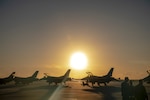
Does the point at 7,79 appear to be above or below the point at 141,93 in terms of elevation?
above

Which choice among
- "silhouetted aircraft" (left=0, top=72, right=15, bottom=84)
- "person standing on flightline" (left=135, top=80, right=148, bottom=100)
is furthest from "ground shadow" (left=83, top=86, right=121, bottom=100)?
"silhouetted aircraft" (left=0, top=72, right=15, bottom=84)

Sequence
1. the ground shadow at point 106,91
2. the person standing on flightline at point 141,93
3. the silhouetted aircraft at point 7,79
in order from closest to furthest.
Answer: the person standing on flightline at point 141,93 < the ground shadow at point 106,91 < the silhouetted aircraft at point 7,79

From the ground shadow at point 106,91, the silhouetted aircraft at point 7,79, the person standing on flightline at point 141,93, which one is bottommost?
the person standing on flightline at point 141,93

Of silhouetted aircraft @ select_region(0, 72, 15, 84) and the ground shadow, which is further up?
silhouetted aircraft @ select_region(0, 72, 15, 84)

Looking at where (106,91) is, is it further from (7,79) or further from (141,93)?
(7,79)

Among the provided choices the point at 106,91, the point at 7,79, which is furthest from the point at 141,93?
the point at 7,79

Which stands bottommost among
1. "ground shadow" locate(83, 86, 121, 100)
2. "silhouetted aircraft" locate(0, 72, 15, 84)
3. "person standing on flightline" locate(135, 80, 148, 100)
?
"person standing on flightline" locate(135, 80, 148, 100)

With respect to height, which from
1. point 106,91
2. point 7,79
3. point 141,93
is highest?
point 7,79

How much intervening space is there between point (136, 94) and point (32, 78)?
213 feet

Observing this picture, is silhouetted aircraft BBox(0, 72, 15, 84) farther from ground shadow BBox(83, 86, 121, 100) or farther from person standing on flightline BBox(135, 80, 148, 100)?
person standing on flightline BBox(135, 80, 148, 100)

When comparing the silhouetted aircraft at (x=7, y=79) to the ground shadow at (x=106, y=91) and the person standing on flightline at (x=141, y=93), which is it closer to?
the ground shadow at (x=106, y=91)

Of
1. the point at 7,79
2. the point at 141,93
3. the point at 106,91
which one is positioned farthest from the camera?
the point at 7,79

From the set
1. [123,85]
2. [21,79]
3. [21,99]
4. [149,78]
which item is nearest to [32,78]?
[21,79]

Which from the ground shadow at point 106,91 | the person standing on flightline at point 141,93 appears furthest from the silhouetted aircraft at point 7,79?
the person standing on flightline at point 141,93
